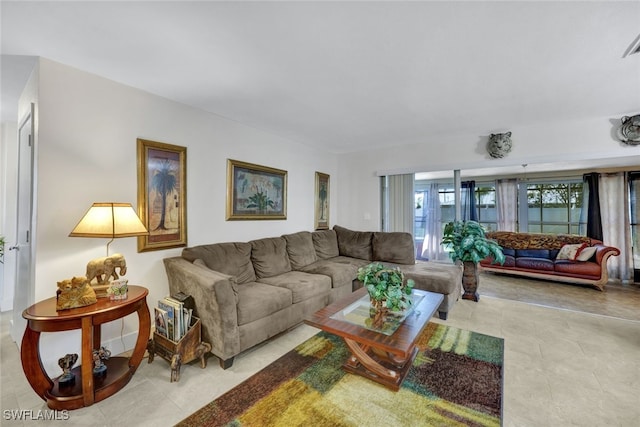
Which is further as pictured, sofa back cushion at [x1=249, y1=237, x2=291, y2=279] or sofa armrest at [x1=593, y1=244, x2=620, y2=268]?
sofa armrest at [x1=593, y1=244, x2=620, y2=268]

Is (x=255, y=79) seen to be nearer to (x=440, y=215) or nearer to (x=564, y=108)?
(x=564, y=108)

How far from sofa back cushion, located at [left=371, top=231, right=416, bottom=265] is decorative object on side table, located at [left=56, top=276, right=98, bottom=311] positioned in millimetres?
3466

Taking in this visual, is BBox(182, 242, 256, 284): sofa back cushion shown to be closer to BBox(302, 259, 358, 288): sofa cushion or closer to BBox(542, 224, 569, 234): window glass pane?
BBox(302, 259, 358, 288): sofa cushion

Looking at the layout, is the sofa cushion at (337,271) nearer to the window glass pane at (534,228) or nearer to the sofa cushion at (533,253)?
the sofa cushion at (533,253)

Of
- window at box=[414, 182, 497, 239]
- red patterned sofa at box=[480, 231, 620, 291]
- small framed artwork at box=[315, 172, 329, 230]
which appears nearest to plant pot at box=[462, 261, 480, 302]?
red patterned sofa at box=[480, 231, 620, 291]

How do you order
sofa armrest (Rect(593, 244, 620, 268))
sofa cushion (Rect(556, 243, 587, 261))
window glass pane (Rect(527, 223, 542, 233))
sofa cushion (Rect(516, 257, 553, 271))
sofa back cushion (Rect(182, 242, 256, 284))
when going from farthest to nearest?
1. window glass pane (Rect(527, 223, 542, 233))
2. sofa cushion (Rect(516, 257, 553, 271))
3. sofa cushion (Rect(556, 243, 587, 261))
4. sofa armrest (Rect(593, 244, 620, 268))
5. sofa back cushion (Rect(182, 242, 256, 284))

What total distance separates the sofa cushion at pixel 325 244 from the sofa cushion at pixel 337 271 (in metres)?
0.46

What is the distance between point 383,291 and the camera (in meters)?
1.97

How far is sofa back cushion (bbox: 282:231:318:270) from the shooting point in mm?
3541

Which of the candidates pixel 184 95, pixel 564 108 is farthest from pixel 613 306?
pixel 184 95

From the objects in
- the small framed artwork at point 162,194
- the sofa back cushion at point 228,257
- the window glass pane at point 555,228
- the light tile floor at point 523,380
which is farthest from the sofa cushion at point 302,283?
the window glass pane at point 555,228

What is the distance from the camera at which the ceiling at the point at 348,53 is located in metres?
1.50

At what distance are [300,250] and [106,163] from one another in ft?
7.71

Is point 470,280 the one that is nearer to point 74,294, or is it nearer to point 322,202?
point 322,202
